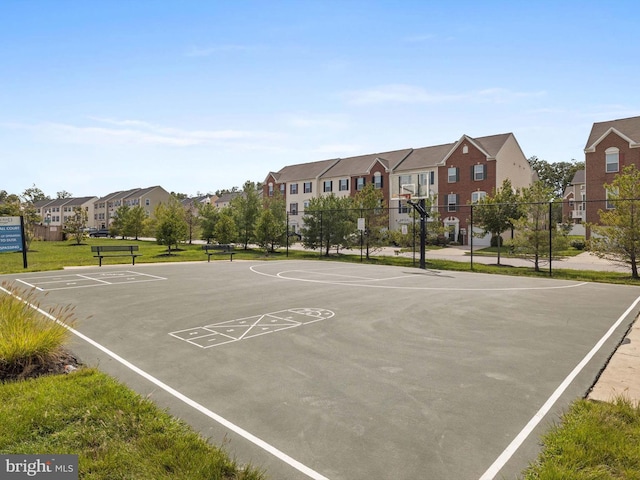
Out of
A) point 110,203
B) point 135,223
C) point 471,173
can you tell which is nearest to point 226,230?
point 471,173

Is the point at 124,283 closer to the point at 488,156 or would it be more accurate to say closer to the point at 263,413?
the point at 263,413

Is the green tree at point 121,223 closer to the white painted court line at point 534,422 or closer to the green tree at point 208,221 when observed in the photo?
the green tree at point 208,221

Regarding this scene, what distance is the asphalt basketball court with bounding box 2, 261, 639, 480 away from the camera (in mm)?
3893

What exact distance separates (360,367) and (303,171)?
5741 cm

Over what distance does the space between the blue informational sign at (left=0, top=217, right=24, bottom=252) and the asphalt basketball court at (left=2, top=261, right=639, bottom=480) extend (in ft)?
28.9

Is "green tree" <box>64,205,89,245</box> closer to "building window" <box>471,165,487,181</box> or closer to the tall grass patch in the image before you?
"building window" <box>471,165,487,181</box>

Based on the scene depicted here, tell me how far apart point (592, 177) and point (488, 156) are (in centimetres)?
962

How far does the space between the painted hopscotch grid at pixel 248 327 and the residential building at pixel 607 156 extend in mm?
36331

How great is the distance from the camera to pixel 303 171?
204ft

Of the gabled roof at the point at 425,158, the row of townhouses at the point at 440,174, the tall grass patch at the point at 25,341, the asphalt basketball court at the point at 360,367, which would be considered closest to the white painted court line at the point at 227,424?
the asphalt basketball court at the point at 360,367

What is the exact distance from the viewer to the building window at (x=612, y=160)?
37062 millimetres

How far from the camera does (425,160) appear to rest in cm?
4944

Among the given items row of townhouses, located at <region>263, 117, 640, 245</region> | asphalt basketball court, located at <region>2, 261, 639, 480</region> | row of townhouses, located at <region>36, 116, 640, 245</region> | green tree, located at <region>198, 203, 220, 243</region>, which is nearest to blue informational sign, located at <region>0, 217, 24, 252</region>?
asphalt basketball court, located at <region>2, 261, 639, 480</region>

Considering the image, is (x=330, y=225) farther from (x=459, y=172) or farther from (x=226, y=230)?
(x=459, y=172)
